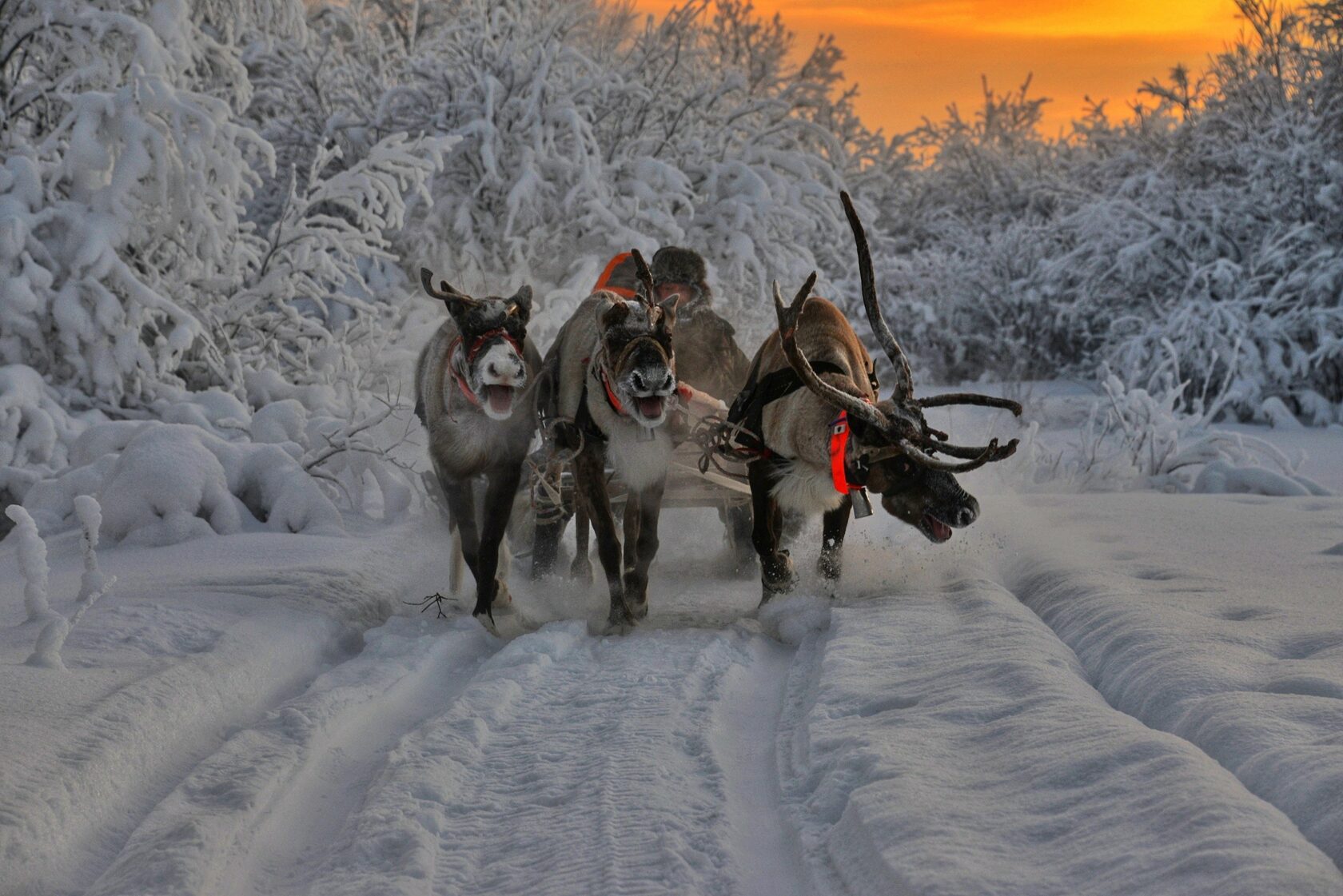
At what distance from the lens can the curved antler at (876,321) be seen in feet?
18.4

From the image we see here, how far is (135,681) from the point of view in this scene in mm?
4258

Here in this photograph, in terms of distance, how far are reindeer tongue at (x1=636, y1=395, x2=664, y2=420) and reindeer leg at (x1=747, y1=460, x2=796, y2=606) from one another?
3.13 feet

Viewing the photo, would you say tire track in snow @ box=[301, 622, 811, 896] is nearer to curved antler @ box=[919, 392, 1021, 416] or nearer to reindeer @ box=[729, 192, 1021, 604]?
reindeer @ box=[729, 192, 1021, 604]

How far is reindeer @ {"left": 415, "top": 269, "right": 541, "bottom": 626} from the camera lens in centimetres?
545

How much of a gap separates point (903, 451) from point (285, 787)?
3.00 meters

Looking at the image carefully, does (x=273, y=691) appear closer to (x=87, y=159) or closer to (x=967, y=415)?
(x=87, y=159)

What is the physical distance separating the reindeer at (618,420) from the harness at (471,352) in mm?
434

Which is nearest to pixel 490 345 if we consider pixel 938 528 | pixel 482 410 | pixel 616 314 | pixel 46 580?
pixel 482 410

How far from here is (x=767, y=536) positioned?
6.17m

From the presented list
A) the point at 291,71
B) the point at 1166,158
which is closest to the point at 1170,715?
the point at 291,71

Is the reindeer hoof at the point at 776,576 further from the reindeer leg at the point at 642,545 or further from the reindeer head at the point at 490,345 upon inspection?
the reindeer head at the point at 490,345

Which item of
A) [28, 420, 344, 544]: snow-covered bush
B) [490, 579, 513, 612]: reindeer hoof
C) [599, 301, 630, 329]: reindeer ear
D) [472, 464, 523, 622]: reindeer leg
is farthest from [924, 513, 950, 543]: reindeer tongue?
[28, 420, 344, 544]: snow-covered bush

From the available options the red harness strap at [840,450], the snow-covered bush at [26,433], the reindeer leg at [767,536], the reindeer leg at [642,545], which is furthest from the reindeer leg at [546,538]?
the snow-covered bush at [26,433]

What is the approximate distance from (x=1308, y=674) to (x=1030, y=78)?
33.8 m
